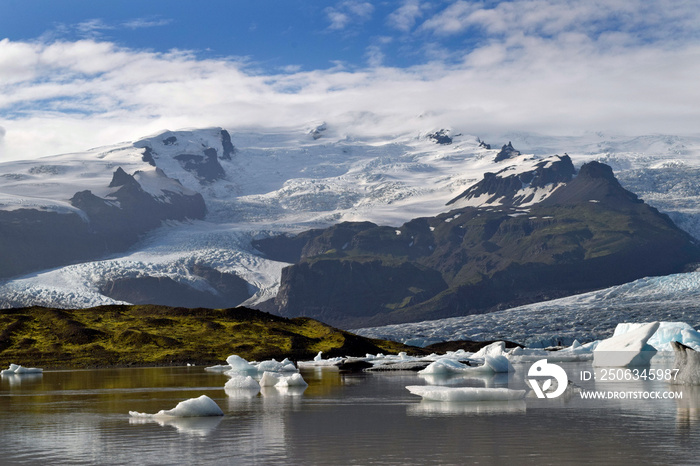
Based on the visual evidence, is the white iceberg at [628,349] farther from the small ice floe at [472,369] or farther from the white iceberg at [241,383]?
the white iceberg at [241,383]

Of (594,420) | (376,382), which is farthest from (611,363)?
(594,420)

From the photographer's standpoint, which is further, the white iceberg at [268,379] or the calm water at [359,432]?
the white iceberg at [268,379]

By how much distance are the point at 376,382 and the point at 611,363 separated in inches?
927

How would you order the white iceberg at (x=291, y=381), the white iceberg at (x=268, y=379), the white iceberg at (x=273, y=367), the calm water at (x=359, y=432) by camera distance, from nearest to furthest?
the calm water at (x=359, y=432), the white iceberg at (x=291, y=381), the white iceberg at (x=268, y=379), the white iceberg at (x=273, y=367)

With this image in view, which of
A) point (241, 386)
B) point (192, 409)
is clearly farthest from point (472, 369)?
point (192, 409)

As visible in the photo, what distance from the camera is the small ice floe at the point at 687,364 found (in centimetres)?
4494

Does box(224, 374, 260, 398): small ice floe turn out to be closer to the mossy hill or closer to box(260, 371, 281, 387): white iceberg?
box(260, 371, 281, 387): white iceberg

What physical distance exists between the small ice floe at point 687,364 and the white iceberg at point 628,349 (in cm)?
1922

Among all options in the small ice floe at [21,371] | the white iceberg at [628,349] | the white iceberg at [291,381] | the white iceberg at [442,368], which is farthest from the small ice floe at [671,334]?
the small ice floe at [21,371]

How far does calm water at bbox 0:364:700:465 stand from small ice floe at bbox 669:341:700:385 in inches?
77.6

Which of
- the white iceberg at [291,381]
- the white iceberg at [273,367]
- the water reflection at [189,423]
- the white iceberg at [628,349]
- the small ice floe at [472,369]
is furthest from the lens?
the white iceberg at [273,367]

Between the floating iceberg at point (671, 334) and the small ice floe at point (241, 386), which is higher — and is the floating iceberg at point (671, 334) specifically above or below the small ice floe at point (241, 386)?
above

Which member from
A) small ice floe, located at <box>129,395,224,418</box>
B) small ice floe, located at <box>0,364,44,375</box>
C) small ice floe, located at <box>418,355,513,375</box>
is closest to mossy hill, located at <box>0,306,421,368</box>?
small ice floe, located at <box>0,364,44,375</box>

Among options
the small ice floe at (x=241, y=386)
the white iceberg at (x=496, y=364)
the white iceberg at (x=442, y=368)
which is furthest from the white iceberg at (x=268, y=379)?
the white iceberg at (x=496, y=364)
